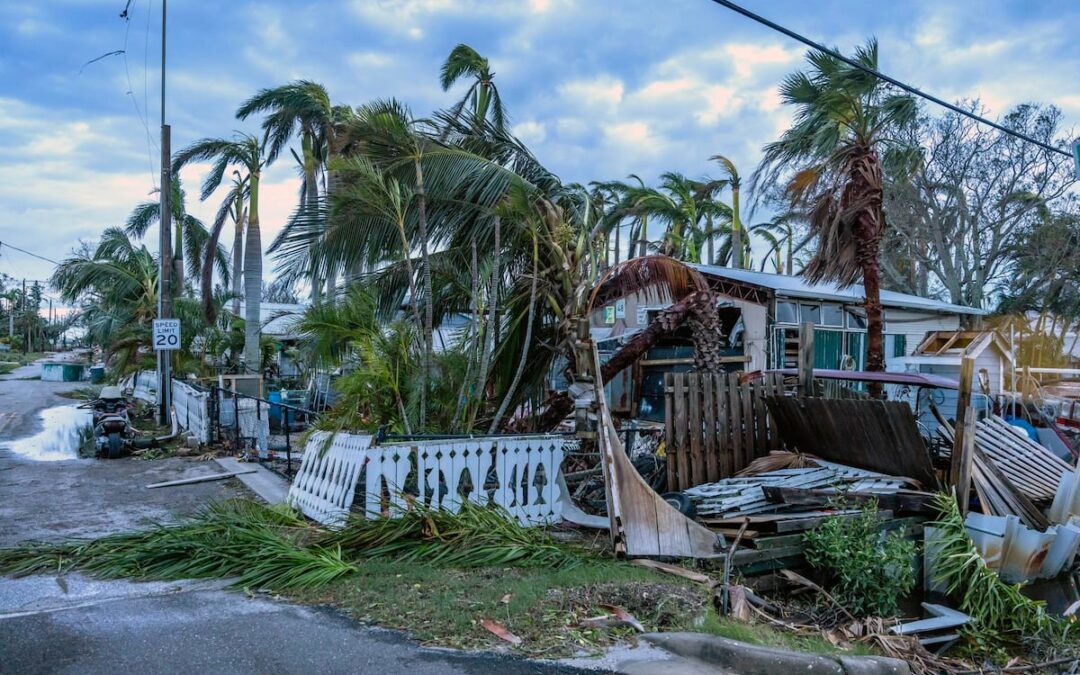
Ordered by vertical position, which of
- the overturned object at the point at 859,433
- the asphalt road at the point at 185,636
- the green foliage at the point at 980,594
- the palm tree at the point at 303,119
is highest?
the palm tree at the point at 303,119

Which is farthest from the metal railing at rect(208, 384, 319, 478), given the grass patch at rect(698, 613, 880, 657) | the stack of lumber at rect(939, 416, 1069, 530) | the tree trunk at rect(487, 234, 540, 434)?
the stack of lumber at rect(939, 416, 1069, 530)

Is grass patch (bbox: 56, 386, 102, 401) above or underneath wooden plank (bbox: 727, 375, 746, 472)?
underneath

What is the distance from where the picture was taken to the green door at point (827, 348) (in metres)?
16.3

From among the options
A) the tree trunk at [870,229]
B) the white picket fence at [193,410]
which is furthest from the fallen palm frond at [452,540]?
the white picket fence at [193,410]

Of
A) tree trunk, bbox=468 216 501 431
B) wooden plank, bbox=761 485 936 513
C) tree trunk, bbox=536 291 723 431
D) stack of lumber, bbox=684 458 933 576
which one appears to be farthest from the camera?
tree trunk, bbox=536 291 723 431

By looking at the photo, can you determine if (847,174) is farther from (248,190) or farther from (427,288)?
(248,190)

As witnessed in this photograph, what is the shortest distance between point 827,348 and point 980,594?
10693 mm

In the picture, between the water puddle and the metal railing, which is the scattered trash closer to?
the metal railing

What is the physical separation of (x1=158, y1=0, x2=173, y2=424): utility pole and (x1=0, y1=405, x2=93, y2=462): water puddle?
5.49 ft

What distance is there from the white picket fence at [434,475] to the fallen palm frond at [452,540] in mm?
266

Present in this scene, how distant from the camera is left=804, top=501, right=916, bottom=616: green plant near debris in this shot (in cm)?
607

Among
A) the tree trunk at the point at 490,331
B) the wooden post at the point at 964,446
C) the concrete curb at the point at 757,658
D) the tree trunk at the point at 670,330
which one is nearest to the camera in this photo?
the concrete curb at the point at 757,658

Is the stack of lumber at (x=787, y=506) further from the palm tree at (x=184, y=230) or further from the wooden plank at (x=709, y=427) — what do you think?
the palm tree at (x=184, y=230)

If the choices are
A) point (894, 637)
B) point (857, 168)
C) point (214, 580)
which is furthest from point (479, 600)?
point (857, 168)
